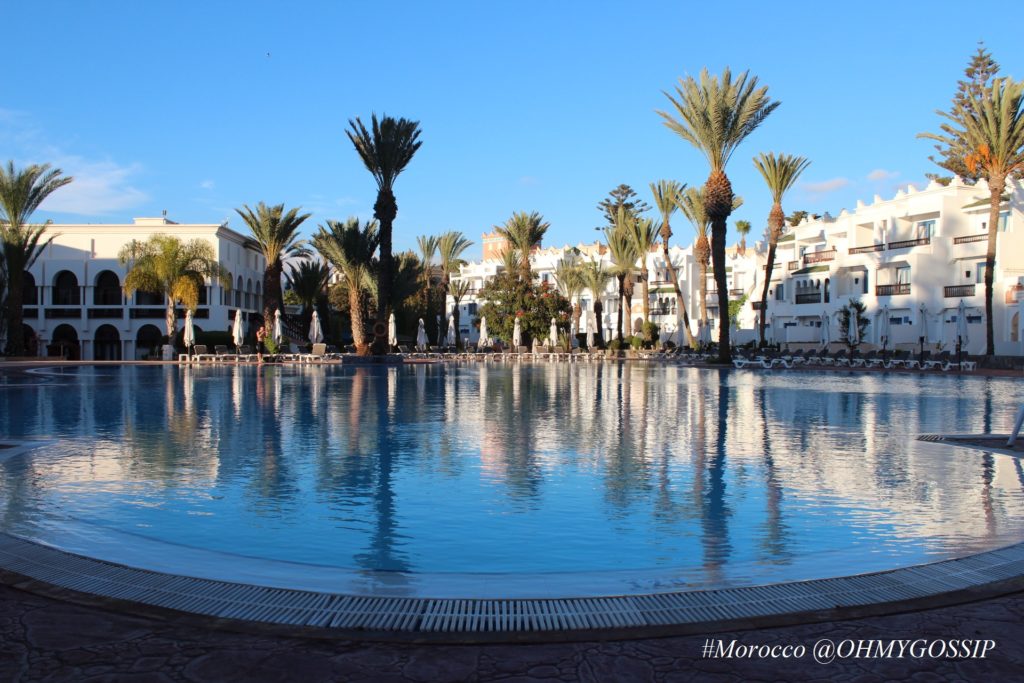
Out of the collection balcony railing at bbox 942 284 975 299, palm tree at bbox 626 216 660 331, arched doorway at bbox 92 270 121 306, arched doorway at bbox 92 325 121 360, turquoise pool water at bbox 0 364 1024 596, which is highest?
palm tree at bbox 626 216 660 331

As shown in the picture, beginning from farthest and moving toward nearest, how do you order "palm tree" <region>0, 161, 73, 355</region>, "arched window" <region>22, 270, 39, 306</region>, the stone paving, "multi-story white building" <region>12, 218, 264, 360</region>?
"arched window" <region>22, 270, 39, 306</region>
"multi-story white building" <region>12, 218, 264, 360</region>
"palm tree" <region>0, 161, 73, 355</region>
the stone paving

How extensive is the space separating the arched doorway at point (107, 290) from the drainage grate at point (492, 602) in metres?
56.6

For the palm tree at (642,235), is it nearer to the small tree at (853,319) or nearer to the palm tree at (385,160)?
the small tree at (853,319)

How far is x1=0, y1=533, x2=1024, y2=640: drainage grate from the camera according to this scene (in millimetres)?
3959

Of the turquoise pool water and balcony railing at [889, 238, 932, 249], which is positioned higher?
balcony railing at [889, 238, 932, 249]

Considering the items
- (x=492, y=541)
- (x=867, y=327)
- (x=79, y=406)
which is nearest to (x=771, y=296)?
(x=867, y=327)

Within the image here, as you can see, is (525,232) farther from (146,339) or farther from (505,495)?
(505,495)

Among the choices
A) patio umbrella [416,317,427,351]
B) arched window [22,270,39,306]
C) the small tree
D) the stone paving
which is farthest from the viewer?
arched window [22,270,39,306]

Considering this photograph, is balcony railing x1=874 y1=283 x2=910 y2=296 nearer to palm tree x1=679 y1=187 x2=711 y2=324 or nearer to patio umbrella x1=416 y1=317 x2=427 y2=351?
palm tree x1=679 y1=187 x2=711 y2=324

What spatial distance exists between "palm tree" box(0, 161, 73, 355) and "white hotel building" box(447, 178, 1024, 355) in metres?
46.1

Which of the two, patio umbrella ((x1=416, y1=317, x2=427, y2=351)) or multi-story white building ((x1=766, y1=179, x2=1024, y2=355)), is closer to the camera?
multi-story white building ((x1=766, y1=179, x2=1024, y2=355))

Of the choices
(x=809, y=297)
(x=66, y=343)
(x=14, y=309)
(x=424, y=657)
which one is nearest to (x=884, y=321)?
(x=809, y=297)

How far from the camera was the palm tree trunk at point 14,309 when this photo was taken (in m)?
42.8

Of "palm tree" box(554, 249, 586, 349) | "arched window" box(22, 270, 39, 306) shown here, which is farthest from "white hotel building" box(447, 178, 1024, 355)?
"arched window" box(22, 270, 39, 306)
